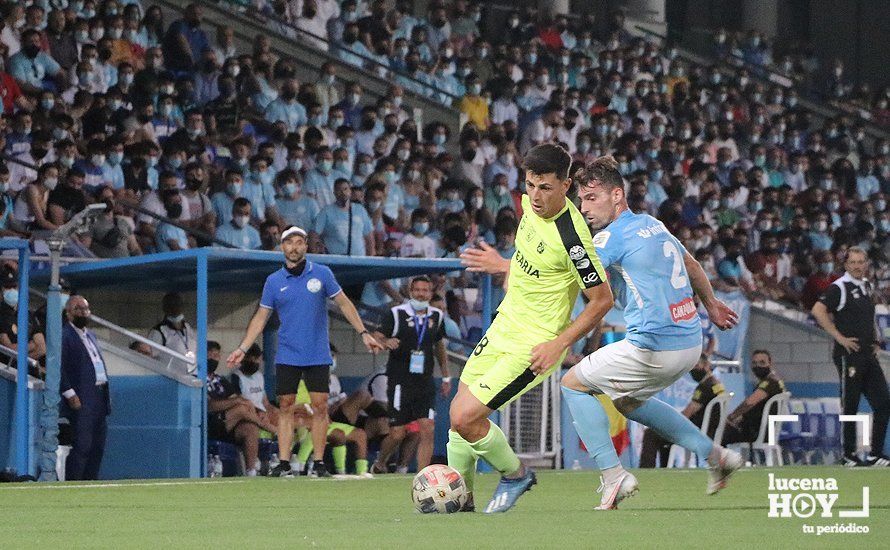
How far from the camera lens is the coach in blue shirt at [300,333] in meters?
15.7

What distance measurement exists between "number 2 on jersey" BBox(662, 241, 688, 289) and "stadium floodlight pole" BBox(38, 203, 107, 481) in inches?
269

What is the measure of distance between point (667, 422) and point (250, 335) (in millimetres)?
5665

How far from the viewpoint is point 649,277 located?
10.3m

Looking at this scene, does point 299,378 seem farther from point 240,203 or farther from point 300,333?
point 240,203

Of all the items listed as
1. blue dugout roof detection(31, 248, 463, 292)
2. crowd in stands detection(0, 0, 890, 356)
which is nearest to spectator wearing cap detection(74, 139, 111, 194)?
crowd in stands detection(0, 0, 890, 356)

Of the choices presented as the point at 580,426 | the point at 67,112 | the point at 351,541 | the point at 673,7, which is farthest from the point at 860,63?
the point at 351,541

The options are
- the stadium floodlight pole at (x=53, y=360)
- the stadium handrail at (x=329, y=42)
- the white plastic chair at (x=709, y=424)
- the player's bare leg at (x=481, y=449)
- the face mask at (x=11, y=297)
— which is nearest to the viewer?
the player's bare leg at (x=481, y=449)

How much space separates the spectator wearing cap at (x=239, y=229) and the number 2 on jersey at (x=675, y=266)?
32.1 feet

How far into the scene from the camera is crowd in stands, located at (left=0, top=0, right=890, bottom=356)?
19.6 meters

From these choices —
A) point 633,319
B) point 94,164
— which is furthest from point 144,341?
point 633,319

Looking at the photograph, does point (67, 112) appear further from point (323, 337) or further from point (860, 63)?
point (860, 63)

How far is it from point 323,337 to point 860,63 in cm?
2844

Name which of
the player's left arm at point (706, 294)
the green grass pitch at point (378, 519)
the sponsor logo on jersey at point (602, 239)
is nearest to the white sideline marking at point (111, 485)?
the green grass pitch at point (378, 519)

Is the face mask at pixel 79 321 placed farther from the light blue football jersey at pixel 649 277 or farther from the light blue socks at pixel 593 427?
the light blue football jersey at pixel 649 277
